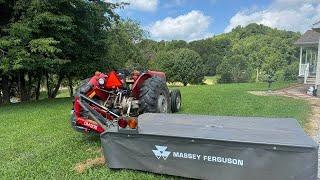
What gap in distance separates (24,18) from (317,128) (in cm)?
950

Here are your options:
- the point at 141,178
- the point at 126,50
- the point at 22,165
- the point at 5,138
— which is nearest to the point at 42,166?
the point at 22,165

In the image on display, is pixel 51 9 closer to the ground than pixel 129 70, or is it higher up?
higher up

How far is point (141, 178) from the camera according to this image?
14.8 ft

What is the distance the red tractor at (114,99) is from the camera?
6035 mm

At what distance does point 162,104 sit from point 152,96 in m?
0.65

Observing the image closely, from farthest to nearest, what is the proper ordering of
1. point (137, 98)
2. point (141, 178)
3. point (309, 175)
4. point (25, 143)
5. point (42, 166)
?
point (137, 98) < point (25, 143) < point (42, 166) < point (141, 178) < point (309, 175)

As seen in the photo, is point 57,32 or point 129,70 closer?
point 129,70

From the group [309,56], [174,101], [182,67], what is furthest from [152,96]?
[182,67]

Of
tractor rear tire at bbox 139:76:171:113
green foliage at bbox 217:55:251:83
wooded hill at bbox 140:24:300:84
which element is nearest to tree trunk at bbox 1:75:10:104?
tractor rear tire at bbox 139:76:171:113

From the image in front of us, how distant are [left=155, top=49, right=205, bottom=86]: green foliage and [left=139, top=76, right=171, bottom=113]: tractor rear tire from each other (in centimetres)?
3509

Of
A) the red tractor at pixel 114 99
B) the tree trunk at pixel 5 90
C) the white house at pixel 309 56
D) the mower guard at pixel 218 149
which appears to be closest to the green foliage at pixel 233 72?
the white house at pixel 309 56

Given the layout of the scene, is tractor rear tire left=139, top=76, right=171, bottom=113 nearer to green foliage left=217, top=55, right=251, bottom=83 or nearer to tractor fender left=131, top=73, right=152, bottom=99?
tractor fender left=131, top=73, right=152, bottom=99

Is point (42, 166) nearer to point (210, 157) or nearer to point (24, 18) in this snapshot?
point (210, 157)

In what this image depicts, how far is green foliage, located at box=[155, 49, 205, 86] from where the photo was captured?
42938mm
